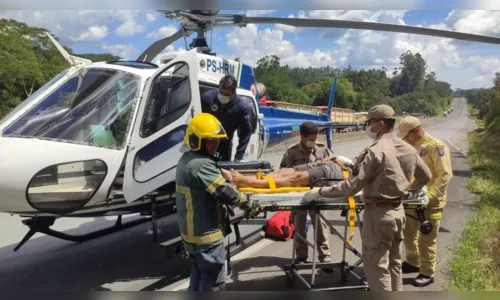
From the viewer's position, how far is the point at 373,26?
18.6 ft

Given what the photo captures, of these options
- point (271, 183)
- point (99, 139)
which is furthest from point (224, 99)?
point (99, 139)

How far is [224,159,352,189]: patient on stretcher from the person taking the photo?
4121mm

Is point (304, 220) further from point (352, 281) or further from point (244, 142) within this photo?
point (244, 142)

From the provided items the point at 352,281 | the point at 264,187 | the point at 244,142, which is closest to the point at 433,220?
the point at 352,281

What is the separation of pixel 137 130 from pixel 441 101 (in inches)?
327

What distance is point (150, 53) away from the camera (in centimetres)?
646

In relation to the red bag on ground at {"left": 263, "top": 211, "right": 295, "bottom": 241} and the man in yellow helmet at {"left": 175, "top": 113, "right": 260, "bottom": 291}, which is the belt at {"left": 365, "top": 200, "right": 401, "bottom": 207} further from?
the red bag on ground at {"left": 263, "top": 211, "right": 295, "bottom": 241}

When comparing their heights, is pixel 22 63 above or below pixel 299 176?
above

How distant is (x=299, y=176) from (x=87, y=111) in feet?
7.75

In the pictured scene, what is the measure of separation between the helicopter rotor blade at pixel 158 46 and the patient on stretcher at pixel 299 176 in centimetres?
311

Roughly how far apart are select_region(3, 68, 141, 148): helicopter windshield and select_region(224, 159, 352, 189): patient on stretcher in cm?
136

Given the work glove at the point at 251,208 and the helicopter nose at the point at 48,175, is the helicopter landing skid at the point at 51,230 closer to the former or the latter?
the helicopter nose at the point at 48,175

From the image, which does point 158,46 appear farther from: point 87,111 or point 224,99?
point 87,111

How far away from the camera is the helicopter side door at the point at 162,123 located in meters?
4.31
